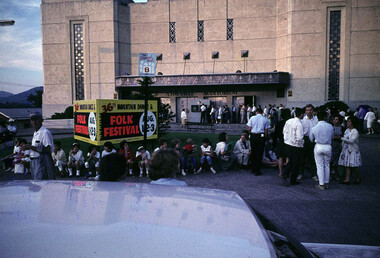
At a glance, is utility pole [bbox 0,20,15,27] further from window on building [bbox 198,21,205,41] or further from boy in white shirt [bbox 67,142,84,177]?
boy in white shirt [bbox 67,142,84,177]

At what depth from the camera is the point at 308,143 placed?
870 centimetres

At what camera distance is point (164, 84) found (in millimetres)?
27938

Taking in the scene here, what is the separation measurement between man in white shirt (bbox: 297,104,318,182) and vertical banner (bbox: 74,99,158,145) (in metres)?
5.07

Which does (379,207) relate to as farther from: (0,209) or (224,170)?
(0,209)

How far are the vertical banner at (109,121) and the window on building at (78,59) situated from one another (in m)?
22.4

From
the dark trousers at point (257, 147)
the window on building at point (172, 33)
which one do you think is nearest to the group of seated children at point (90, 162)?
the dark trousers at point (257, 147)

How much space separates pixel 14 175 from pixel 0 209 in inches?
346

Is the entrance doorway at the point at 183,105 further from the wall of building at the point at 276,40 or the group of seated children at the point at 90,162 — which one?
the group of seated children at the point at 90,162

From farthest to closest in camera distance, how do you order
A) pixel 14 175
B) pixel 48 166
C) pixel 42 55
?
1. pixel 42 55
2. pixel 14 175
3. pixel 48 166

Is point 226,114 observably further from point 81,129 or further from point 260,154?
point 81,129

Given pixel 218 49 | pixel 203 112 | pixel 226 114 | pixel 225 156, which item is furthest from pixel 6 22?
pixel 225 156

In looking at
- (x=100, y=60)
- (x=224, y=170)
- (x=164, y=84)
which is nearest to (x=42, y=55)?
(x=100, y=60)

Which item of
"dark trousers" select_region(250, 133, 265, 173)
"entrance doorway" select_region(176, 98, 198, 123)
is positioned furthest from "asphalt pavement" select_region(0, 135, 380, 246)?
"entrance doorway" select_region(176, 98, 198, 123)

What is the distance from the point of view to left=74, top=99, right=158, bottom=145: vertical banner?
8.56 metres
